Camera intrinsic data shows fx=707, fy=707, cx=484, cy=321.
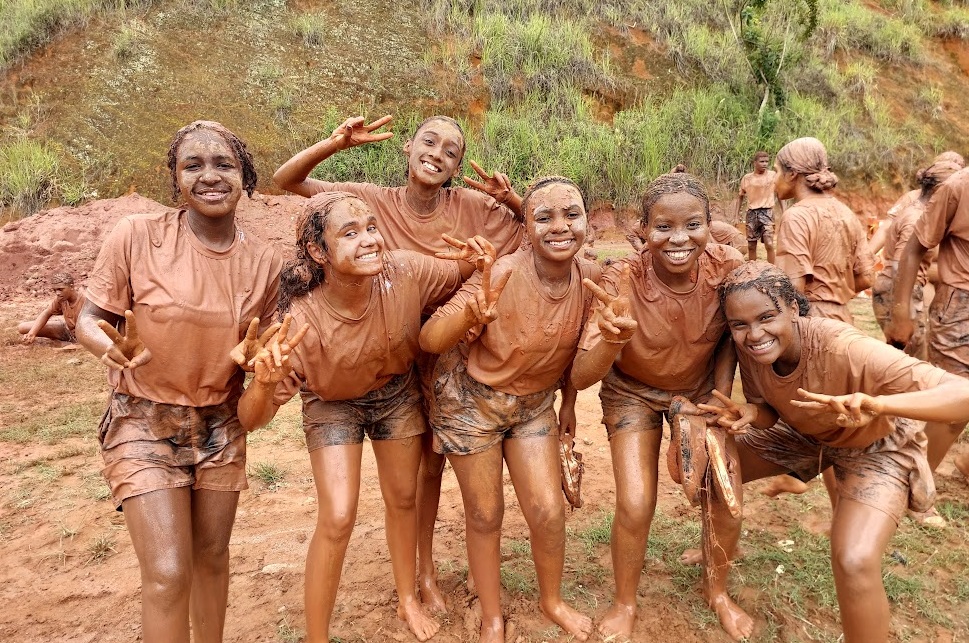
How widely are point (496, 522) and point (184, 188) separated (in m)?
1.91

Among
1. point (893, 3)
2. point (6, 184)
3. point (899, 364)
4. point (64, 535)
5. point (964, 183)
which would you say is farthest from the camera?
point (893, 3)

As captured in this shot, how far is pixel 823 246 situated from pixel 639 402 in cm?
169

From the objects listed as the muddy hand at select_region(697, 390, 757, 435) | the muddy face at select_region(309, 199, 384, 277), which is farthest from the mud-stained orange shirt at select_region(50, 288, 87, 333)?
the muddy hand at select_region(697, 390, 757, 435)

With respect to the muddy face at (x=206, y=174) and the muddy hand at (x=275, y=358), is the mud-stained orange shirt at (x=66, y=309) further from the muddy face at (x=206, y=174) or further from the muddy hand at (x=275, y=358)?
the muddy hand at (x=275, y=358)

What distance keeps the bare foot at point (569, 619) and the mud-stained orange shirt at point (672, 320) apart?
1.17 meters

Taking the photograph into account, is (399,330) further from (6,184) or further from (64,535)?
(6,184)

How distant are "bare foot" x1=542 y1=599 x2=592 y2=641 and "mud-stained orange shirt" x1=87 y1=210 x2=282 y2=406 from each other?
1.83 meters

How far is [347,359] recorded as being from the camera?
115 inches

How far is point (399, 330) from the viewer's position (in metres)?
3.03

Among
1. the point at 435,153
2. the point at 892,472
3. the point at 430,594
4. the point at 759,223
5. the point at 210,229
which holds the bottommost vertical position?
the point at 759,223

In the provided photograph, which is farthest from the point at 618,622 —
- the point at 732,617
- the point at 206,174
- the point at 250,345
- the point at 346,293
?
the point at 206,174

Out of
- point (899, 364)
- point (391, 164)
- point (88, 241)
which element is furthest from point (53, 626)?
point (391, 164)

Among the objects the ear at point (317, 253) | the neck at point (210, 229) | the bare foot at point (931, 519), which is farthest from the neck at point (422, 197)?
the bare foot at point (931, 519)

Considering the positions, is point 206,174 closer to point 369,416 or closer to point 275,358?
point 275,358
